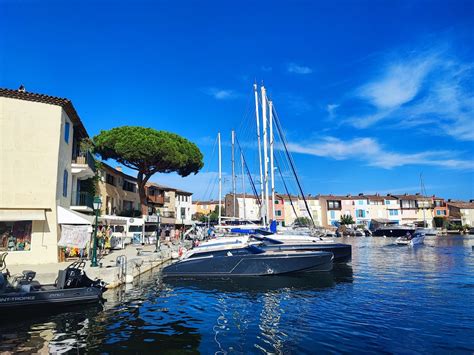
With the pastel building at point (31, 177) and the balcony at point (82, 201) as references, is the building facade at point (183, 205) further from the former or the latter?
the pastel building at point (31, 177)

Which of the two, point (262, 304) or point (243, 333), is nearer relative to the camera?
point (243, 333)

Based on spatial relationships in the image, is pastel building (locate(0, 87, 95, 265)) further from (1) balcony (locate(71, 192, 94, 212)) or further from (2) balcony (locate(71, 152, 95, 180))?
(1) balcony (locate(71, 192, 94, 212))

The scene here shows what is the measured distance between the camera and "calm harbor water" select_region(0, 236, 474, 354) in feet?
28.8

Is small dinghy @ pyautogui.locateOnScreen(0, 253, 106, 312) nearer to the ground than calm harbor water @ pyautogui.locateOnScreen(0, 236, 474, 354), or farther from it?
farther from it

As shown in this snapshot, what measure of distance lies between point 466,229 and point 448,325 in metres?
88.3

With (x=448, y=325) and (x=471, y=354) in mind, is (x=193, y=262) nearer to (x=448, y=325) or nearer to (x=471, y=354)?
(x=448, y=325)

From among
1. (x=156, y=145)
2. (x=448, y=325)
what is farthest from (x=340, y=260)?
(x=156, y=145)

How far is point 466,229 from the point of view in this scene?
274 feet

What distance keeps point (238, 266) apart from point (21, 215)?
39.1ft

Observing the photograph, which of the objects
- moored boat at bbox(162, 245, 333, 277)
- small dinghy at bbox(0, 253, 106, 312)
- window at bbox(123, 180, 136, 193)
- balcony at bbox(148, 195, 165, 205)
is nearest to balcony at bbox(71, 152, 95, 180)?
moored boat at bbox(162, 245, 333, 277)

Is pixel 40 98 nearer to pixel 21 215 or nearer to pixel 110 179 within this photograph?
pixel 21 215

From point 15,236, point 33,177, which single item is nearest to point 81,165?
point 33,177

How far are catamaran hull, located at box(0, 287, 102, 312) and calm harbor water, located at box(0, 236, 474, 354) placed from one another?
0.43 m

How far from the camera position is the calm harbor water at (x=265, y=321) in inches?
345
